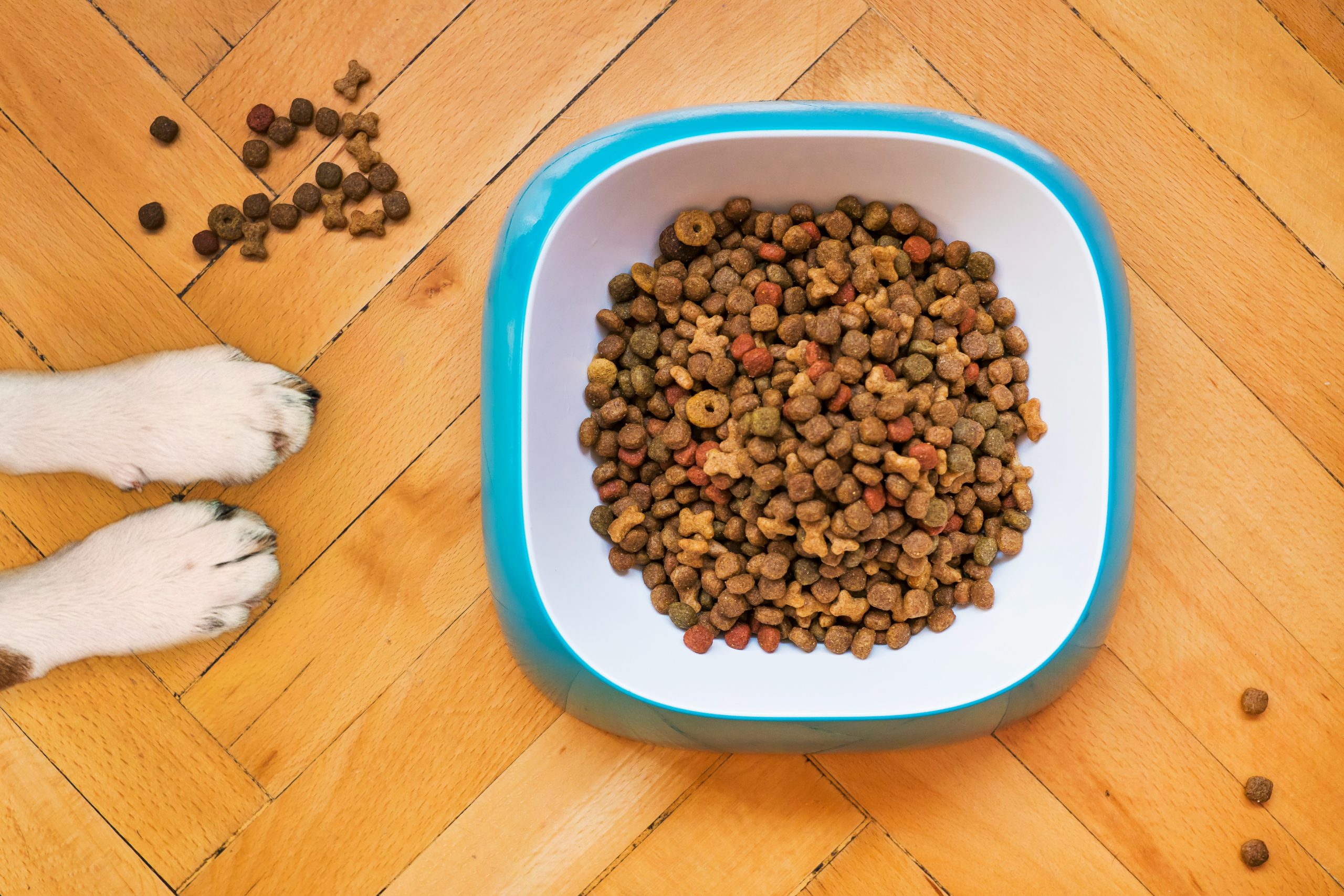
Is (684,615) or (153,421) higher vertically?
(153,421)

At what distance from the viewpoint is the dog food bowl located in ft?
2.57

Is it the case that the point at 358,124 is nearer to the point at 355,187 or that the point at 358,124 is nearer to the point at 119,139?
the point at 355,187

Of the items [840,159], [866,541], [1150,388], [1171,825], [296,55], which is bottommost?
[1171,825]

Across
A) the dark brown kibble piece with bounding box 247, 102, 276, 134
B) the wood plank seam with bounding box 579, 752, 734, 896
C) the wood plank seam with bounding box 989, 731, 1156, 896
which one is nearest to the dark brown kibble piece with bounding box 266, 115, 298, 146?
the dark brown kibble piece with bounding box 247, 102, 276, 134

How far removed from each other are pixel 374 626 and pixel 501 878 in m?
0.31

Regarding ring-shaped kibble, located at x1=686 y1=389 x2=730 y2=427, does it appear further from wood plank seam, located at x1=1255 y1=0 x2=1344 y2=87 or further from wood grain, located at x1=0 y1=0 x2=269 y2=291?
wood plank seam, located at x1=1255 y1=0 x2=1344 y2=87

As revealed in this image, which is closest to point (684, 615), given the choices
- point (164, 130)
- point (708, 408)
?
point (708, 408)

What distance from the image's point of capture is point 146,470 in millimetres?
853

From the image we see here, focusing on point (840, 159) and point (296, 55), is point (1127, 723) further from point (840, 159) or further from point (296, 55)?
point (296, 55)

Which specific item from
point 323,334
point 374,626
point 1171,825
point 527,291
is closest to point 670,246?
point 527,291

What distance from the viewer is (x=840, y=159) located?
0.81 metres

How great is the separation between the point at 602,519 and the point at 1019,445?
43 centimetres

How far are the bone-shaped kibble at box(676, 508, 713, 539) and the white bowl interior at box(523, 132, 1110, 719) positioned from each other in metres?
0.09

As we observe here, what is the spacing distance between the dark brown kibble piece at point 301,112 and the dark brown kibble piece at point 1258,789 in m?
1.26
